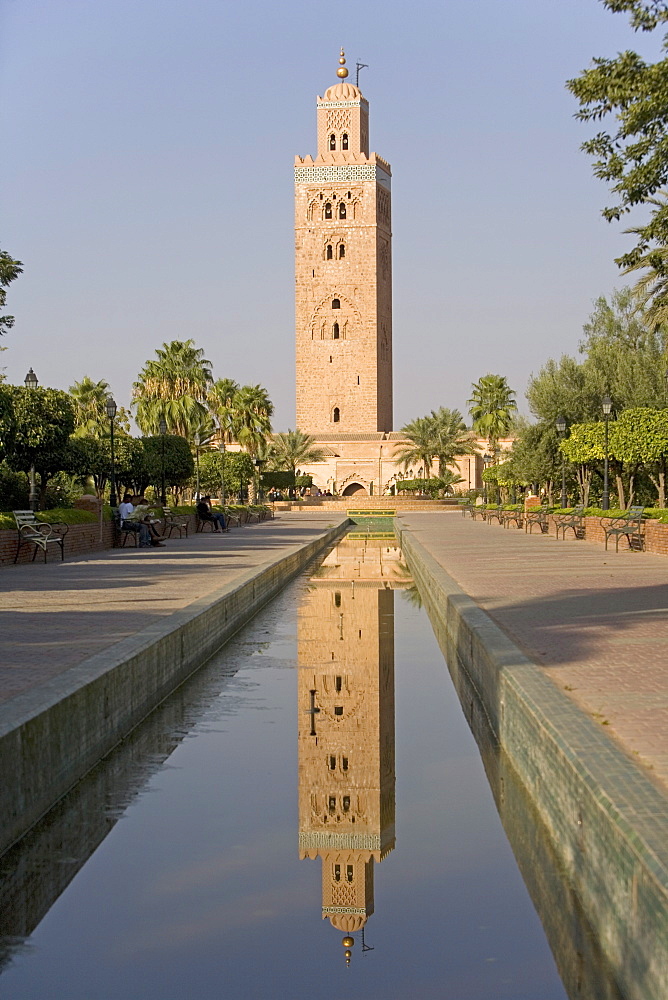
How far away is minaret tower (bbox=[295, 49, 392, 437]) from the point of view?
90.4 m

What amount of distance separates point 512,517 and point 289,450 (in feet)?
143

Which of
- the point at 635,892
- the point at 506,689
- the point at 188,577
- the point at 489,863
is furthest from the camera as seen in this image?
the point at 188,577

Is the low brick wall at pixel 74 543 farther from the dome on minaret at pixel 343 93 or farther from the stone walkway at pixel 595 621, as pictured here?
the dome on minaret at pixel 343 93

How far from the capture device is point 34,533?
2042cm

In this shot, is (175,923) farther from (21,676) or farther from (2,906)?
(21,676)

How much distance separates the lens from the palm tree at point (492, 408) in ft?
275

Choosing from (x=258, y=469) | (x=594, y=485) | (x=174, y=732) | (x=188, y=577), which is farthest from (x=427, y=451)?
(x=174, y=732)

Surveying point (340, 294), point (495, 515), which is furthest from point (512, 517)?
point (340, 294)

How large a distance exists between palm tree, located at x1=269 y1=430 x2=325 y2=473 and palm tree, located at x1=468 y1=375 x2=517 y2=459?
1160 centimetres

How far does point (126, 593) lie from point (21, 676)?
6386 mm

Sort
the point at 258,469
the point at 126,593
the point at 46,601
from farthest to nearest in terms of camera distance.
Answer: the point at 258,469 → the point at 126,593 → the point at 46,601

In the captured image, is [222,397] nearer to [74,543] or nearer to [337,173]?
[337,173]

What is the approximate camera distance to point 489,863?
19.5ft

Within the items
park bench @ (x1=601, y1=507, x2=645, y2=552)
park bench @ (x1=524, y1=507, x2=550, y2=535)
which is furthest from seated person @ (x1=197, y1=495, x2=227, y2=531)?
park bench @ (x1=601, y1=507, x2=645, y2=552)
